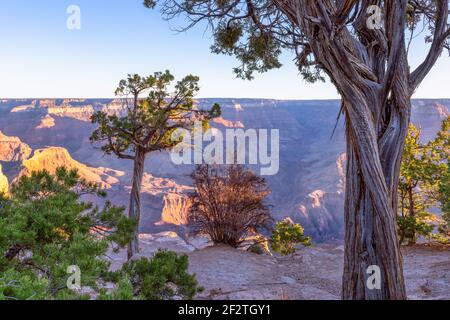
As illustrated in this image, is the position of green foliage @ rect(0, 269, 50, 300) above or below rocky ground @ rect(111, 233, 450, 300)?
above

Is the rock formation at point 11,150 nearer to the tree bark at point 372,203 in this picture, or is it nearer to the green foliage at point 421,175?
the green foliage at point 421,175

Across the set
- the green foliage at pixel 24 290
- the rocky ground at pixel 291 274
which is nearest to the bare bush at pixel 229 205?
the rocky ground at pixel 291 274

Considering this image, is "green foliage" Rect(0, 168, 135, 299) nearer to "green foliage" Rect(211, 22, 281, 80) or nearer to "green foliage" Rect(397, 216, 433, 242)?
"green foliage" Rect(211, 22, 281, 80)

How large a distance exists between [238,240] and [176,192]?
42.9m

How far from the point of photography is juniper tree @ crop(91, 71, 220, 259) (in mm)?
9922

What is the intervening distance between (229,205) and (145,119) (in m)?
3.77

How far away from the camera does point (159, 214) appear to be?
5097 centimetres

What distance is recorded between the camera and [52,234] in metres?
2.87

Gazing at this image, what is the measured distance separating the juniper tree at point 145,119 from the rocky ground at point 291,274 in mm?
2608

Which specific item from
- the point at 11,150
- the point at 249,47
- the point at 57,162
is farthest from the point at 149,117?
the point at 11,150

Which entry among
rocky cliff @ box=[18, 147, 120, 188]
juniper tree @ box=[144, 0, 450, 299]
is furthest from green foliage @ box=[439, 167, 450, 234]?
rocky cliff @ box=[18, 147, 120, 188]

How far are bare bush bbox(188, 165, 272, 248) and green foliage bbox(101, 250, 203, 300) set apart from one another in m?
8.02
